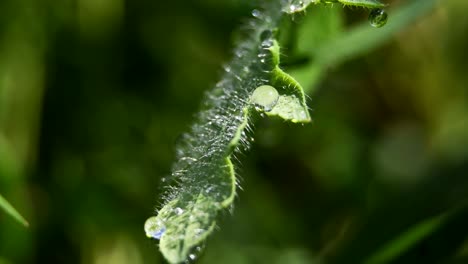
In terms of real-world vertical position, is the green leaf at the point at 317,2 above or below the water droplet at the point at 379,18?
below

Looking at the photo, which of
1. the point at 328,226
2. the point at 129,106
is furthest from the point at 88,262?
the point at 328,226

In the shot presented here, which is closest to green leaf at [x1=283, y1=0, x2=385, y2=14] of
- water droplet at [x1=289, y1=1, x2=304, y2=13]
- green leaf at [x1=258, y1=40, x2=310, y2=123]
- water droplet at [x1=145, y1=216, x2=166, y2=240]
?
water droplet at [x1=289, y1=1, x2=304, y2=13]

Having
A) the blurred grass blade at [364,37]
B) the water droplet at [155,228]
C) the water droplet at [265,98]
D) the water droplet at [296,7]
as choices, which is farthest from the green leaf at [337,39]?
the water droplet at [155,228]

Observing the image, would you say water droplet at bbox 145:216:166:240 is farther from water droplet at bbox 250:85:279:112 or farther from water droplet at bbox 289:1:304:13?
water droplet at bbox 289:1:304:13

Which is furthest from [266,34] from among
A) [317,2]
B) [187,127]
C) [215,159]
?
[187,127]

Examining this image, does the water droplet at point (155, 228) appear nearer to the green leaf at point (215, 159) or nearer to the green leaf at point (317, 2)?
the green leaf at point (215, 159)
